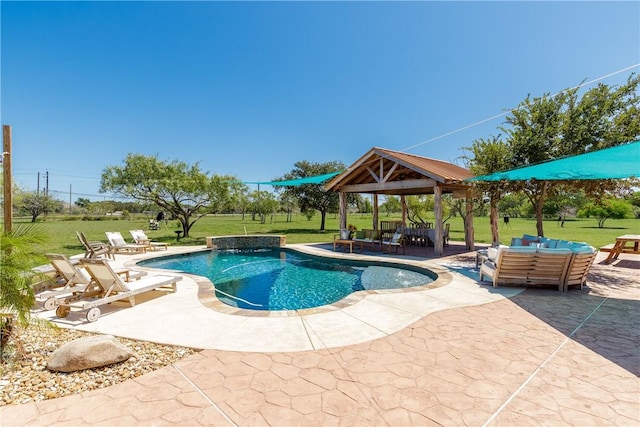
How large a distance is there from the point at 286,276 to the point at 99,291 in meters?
4.86

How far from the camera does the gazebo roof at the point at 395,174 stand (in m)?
11.3

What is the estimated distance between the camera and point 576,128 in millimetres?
8594

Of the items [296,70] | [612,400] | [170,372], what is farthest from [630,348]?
[296,70]

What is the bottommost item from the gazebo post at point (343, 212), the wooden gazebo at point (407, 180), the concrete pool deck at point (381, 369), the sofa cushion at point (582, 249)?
the concrete pool deck at point (381, 369)

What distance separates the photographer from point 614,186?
8.54 meters

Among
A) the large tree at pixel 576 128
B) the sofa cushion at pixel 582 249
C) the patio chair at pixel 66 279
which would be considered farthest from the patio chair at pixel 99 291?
→ the large tree at pixel 576 128

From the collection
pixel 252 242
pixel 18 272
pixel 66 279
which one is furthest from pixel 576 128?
pixel 66 279

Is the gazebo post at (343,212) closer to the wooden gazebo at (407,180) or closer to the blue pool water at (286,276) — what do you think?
the wooden gazebo at (407,180)

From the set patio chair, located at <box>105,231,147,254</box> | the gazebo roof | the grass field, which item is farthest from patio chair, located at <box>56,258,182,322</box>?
the gazebo roof

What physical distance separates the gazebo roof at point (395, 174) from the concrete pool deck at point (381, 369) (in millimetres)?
6760

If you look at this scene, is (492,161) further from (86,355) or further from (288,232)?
(288,232)

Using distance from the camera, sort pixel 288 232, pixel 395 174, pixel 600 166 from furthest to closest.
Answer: pixel 288 232
pixel 395 174
pixel 600 166

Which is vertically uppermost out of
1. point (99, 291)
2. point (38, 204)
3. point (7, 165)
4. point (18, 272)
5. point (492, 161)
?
point (38, 204)

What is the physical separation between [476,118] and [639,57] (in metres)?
6.22
